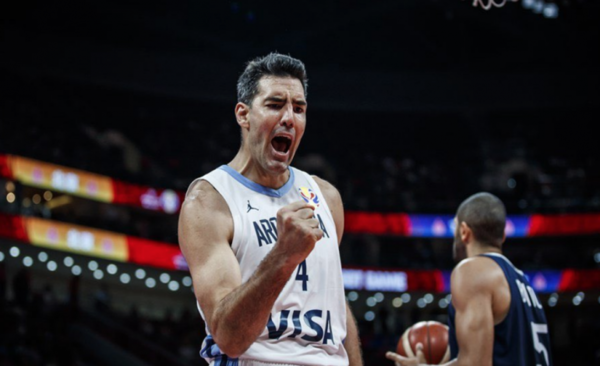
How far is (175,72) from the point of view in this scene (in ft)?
96.9

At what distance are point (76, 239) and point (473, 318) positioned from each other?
17.8 m

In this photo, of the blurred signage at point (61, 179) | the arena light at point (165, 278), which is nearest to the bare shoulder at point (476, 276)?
the blurred signage at point (61, 179)

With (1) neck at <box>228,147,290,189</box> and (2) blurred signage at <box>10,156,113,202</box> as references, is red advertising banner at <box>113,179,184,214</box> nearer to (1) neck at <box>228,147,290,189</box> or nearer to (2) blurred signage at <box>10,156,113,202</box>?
(2) blurred signage at <box>10,156,113,202</box>

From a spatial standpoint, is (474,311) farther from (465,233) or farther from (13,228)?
(13,228)

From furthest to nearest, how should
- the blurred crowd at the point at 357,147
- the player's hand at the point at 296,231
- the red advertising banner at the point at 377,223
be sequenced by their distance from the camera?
1. the red advertising banner at the point at 377,223
2. the blurred crowd at the point at 357,147
3. the player's hand at the point at 296,231

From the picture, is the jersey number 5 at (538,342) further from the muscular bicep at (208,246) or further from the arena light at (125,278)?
the arena light at (125,278)

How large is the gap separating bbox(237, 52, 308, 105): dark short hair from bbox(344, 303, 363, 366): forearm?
42.2 inches

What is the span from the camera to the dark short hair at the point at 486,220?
494 cm

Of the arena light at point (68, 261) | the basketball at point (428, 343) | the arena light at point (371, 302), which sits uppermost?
the arena light at point (68, 261)

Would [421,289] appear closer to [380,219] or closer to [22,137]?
[380,219]

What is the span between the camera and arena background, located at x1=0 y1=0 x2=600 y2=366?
2192 cm

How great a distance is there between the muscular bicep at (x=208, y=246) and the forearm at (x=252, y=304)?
145 mm

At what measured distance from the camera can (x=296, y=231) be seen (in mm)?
2482

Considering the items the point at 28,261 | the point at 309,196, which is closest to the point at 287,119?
the point at 309,196
